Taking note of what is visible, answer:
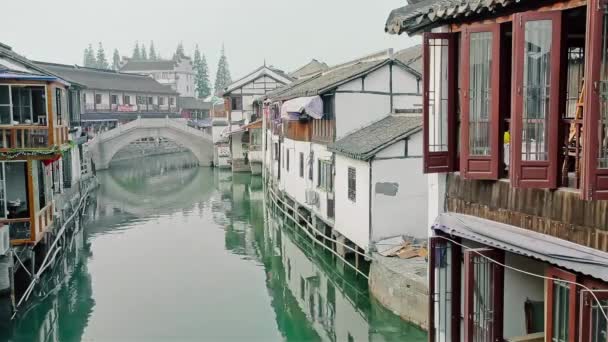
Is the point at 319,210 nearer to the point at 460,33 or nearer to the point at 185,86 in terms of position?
the point at 460,33

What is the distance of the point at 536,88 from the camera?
5168 mm

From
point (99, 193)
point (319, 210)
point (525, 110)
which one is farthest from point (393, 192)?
point (99, 193)

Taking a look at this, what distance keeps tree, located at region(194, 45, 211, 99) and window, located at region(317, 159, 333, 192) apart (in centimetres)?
8317

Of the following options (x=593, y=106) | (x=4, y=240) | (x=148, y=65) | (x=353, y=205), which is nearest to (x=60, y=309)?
(x=4, y=240)

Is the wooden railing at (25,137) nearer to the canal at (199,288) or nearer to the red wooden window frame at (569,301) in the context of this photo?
the canal at (199,288)

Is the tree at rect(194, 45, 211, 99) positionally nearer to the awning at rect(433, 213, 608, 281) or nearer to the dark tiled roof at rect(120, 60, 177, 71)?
the dark tiled roof at rect(120, 60, 177, 71)

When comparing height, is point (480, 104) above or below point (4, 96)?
below

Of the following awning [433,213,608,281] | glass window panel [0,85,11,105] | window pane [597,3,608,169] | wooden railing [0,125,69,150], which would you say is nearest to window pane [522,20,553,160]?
window pane [597,3,608,169]

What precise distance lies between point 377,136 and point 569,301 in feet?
39.4

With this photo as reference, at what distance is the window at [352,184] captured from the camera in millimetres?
16469

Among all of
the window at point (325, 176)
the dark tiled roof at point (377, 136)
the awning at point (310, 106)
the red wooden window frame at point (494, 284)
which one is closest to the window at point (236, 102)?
the awning at point (310, 106)

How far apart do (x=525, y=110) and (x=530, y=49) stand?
0.53 meters

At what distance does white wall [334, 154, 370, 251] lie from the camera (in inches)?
613

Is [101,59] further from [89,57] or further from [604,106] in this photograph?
[604,106]
